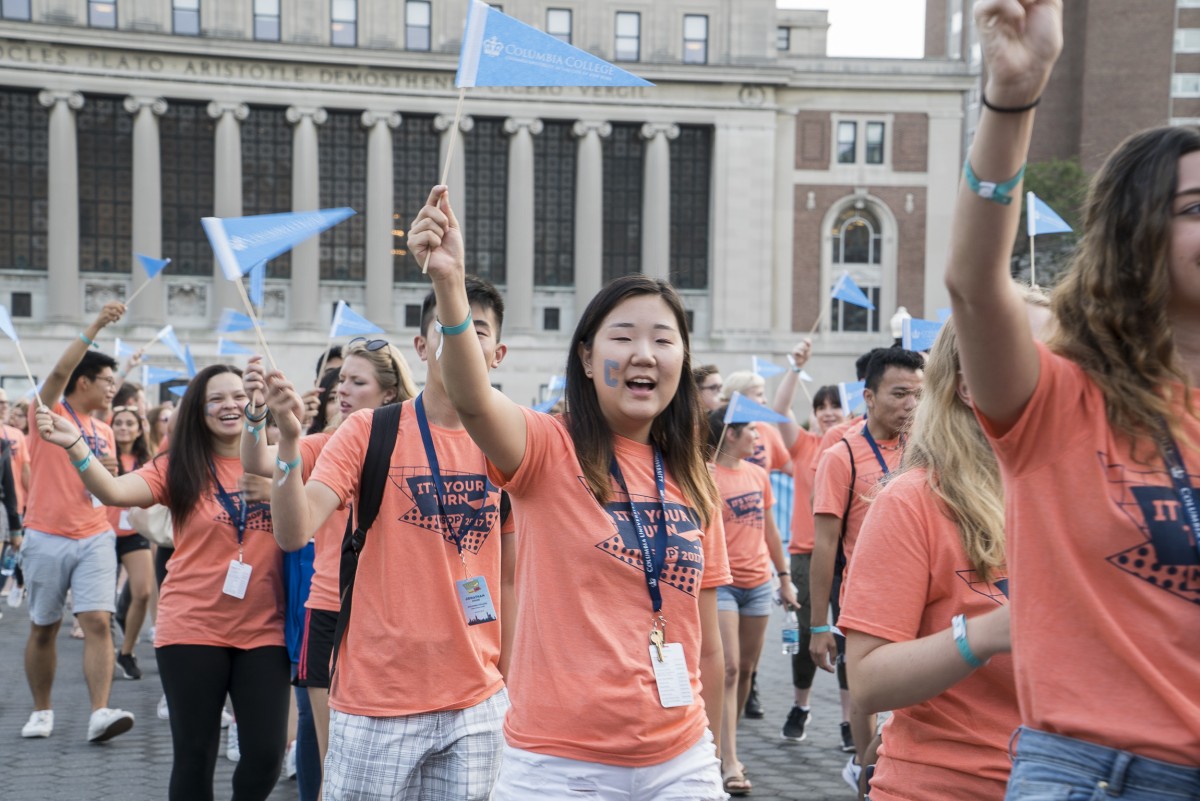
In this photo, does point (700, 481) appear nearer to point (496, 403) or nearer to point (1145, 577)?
point (496, 403)

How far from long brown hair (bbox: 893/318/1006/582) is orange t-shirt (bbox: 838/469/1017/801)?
3cm

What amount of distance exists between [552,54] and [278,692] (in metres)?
3.18

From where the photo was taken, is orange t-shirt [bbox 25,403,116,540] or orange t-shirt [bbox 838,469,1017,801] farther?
orange t-shirt [bbox 25,403,116,540]

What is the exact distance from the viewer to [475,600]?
A: 466cm

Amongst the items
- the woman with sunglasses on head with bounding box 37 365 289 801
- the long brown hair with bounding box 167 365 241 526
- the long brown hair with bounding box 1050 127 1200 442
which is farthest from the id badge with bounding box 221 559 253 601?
the long brown hair with bounding box 1050 127 1200 442

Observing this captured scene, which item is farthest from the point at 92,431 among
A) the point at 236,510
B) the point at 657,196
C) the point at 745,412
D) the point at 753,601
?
the point at 657,196

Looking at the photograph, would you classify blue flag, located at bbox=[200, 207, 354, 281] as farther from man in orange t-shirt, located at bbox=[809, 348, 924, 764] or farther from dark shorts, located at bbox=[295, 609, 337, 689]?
man in orange t-shirt, located at bbox=[809, 348, 924, 764]

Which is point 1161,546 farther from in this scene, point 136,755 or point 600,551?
point 136,755

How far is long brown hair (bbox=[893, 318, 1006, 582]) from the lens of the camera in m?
3.15

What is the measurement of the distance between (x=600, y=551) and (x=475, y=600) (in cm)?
126

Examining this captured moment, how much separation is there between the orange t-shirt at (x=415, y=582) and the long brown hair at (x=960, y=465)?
6.12 feet

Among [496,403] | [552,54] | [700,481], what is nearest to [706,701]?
[700,481]

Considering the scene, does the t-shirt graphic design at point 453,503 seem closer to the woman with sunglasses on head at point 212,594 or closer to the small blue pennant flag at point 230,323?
the woman with sunglasses on head at point 212,594

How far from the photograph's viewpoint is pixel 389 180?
176ft
